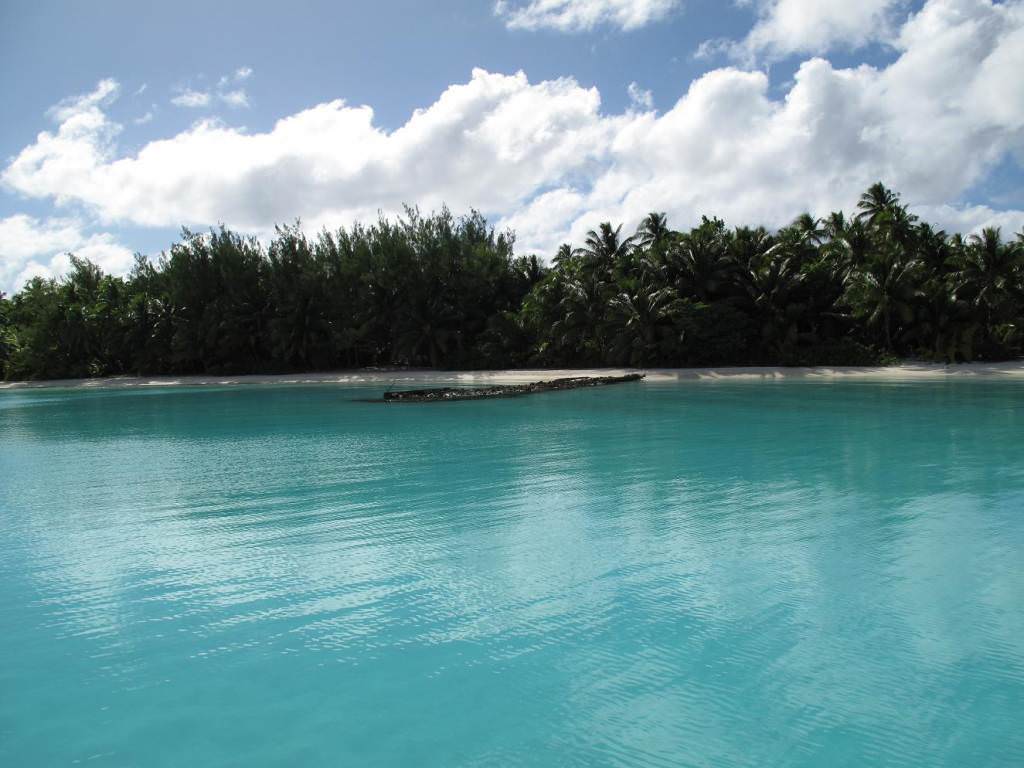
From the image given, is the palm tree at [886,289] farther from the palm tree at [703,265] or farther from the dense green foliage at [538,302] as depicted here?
the palm tree at [703,265]

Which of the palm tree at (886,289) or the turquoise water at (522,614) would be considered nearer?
the turquoise water at (522,614)

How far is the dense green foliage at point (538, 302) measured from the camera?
33281 mm

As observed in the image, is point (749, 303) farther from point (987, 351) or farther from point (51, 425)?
point (51, 425)

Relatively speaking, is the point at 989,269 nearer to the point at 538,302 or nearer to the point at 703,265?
the point at 703,265

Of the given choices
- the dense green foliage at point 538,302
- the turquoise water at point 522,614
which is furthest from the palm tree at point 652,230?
the turquoise water at point 522,614

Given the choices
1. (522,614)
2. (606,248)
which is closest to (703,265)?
(606,248)

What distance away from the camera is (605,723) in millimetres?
3604

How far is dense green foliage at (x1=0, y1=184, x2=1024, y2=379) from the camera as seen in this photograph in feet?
109

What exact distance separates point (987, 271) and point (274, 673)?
36.4m

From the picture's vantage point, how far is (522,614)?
5.00 meters

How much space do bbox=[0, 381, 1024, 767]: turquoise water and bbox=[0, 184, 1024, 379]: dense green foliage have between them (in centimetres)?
2449

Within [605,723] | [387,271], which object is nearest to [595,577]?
[605,723]

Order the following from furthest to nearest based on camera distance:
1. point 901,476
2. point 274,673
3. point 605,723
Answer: point 901,476, point 274,673, point 605,723

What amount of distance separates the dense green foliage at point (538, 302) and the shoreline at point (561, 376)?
3.94 feet
